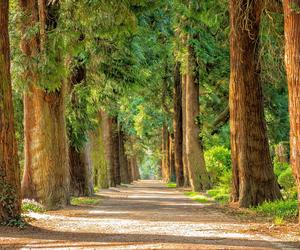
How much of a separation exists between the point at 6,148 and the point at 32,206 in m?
5.56

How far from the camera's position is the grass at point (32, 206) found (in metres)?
Answer: 17.6

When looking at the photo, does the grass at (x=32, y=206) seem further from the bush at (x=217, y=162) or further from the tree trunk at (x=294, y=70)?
A: the bush at (x=217, y=162)

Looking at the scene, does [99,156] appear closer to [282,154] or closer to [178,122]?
[178,122]

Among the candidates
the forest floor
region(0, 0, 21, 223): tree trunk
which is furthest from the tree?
region(0, 0, 21, 223): tree trunk

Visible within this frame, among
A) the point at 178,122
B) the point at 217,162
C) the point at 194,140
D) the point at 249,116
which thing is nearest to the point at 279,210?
the point at 249,116

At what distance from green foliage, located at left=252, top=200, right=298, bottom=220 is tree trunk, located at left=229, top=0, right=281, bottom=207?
2.88ft

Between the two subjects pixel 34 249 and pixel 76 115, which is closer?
pixel 34 249

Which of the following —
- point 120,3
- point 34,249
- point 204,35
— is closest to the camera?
point 34,249

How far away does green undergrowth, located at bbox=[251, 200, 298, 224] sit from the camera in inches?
575

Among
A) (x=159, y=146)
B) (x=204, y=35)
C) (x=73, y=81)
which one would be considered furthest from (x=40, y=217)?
(x=159, y=146)

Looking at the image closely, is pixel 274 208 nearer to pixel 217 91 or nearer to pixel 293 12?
pixel 293 12

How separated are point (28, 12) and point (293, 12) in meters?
10.1

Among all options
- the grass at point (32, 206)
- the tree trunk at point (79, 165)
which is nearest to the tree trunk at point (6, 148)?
the grass at point (32, 206)

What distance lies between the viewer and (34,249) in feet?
31.2
